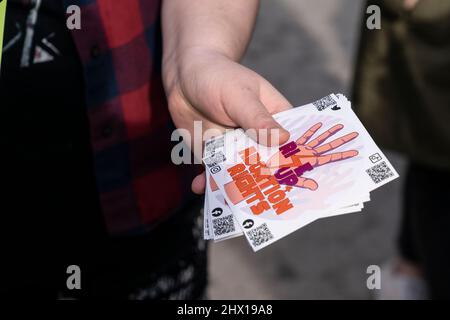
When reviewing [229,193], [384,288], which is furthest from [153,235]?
[384,288]

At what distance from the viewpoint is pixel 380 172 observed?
1.01 m

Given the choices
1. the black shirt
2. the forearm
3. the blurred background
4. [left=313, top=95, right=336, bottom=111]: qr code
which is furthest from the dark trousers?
the black shirt

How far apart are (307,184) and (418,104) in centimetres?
66

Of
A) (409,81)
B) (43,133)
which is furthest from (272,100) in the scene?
(409,81)

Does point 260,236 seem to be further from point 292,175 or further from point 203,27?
point 203,27

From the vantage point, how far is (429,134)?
5.13ft

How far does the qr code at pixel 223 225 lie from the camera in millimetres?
1027

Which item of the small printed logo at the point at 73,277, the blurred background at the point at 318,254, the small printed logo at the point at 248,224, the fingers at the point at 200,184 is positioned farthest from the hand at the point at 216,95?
the blurred background at the point at 318,254

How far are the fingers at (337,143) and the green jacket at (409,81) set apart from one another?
518mm

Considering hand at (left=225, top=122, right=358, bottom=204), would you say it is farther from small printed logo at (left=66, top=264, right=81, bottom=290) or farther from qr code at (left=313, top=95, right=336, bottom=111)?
small printed logo at (left=66, top=264, right=81, bottom=290)

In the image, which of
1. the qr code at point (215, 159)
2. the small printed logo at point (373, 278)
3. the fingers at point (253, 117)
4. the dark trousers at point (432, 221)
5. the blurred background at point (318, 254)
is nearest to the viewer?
the fingers at point (253, 117)

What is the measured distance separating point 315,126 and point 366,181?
0.15 m

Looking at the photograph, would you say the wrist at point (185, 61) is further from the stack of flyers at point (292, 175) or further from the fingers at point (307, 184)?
the fingers at point (307, 184)

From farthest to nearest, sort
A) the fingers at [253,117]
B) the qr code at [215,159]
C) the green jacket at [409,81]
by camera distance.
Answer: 1. the green jacket at [409,81]
2. the qr code at [215,159]
3. the fingers at [253,117]
